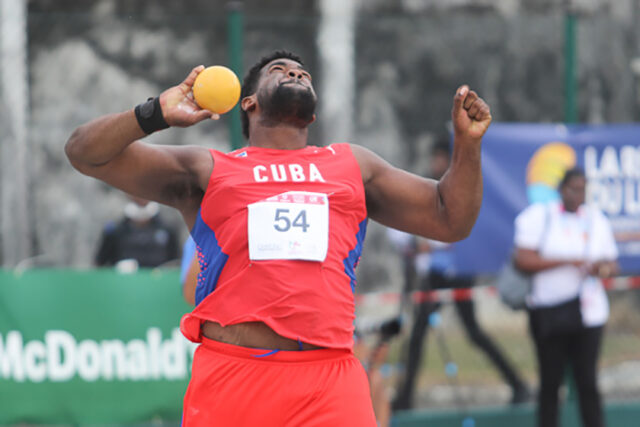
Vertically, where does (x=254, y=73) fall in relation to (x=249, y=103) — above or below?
above

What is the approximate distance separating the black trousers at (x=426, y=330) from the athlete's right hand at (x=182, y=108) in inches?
177

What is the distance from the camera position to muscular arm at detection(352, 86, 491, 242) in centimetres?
327

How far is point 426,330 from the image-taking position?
727 cm

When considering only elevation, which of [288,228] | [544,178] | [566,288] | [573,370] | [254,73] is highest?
[254,73]

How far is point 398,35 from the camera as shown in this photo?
750 centimetres

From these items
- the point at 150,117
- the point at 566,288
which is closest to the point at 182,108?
the point at 150,117

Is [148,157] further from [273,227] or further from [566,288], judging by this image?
[566,288]

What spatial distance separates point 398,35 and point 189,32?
64.5 inches

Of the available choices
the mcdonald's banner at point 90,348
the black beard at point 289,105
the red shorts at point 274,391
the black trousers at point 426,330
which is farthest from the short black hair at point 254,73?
the black trousers at point 426,330

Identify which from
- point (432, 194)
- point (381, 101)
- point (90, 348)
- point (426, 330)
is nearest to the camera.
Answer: point (432, 194)

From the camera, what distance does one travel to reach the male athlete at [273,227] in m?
3.08

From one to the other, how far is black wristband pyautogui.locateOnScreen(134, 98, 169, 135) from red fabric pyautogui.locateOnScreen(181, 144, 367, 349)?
1.00 feet

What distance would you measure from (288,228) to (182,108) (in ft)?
1.73

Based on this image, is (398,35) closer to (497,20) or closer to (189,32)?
(497,20)
